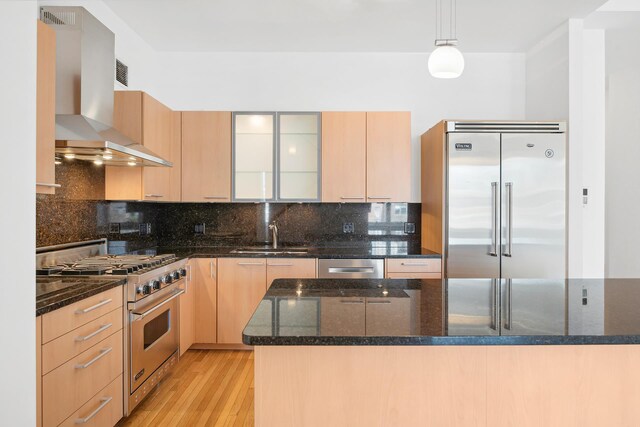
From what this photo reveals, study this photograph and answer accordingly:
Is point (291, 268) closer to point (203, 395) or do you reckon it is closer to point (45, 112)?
point (203, 395)

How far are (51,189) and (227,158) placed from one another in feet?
6.21

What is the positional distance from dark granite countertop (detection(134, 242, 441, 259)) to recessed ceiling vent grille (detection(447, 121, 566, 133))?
1047mm

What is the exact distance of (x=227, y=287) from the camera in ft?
11.4

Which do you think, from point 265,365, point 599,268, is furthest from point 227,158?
point 599,268

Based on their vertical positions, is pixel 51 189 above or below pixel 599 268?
above

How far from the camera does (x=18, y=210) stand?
51.0 inches

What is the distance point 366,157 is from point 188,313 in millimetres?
2014

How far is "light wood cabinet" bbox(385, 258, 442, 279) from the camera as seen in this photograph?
11.1ft

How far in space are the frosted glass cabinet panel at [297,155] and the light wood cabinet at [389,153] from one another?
51 centimetres

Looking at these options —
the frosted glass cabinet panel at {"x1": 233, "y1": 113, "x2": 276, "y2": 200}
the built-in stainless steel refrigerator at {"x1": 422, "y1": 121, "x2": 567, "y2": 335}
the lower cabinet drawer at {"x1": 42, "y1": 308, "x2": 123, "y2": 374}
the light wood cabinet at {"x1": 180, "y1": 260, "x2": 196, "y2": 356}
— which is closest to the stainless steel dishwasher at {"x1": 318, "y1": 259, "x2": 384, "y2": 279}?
the built-in stainless steel refrigerator at {"x1": 422, "y1": 121, "x2": 567, "y2": 335}

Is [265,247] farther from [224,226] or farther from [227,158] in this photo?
[227,158]

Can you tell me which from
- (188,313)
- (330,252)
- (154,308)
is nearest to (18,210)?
(154,308)

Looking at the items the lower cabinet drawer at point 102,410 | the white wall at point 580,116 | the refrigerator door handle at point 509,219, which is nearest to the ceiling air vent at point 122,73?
the lower cabinet drawer at point 102,410

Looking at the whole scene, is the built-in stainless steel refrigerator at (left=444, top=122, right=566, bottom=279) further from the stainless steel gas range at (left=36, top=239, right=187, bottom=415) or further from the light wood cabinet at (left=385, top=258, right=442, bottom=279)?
the stainless steel gas range at (left=36, top=239, right=187, bottom=415)
